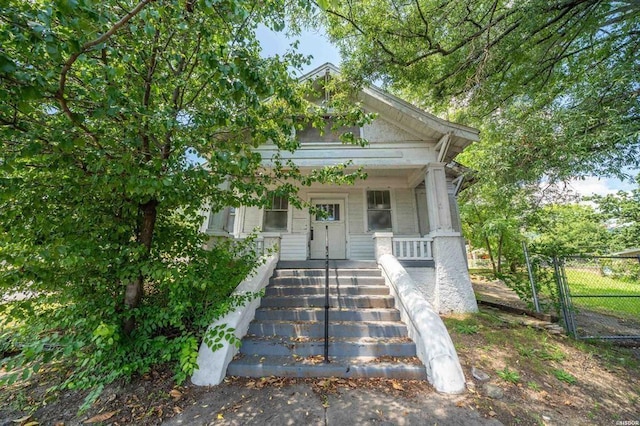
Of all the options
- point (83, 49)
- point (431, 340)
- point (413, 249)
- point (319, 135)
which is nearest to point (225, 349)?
point (431, 340)

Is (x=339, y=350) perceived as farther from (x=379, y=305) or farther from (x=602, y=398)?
(x=602, y=398)

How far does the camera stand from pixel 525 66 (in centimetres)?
639

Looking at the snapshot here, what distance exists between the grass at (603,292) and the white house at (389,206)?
296 cm

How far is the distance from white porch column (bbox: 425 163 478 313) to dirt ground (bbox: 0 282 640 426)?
1.98 m

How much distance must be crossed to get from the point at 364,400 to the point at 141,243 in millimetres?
3436

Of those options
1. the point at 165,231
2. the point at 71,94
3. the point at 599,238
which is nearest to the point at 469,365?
the point at 165,231

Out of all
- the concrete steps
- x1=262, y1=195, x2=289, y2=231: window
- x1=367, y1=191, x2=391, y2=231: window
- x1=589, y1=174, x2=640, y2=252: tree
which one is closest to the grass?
x1=589, y1=174, x2=640, y2=252: tree

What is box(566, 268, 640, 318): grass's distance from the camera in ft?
24.1

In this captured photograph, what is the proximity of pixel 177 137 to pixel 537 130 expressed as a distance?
623 centimetres

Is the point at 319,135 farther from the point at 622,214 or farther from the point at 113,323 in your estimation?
the point at 622,214

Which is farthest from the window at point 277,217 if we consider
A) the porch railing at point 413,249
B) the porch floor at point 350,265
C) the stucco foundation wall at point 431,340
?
the stucco foundation wall at point 431,340

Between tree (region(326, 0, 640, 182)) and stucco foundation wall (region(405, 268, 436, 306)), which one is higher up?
tree (region(326, 0, 640, 182))

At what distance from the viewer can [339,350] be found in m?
3.69

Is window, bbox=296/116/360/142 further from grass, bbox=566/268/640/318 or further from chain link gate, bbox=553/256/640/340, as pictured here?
grass, bbox=566/268/640/318
